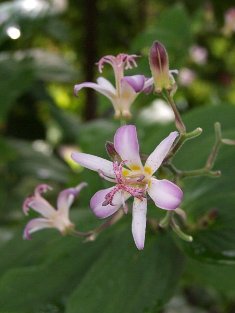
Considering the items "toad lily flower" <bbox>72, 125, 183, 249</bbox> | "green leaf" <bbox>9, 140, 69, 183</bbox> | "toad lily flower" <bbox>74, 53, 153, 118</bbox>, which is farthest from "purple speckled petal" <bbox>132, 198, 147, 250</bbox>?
"green leaf" <bbox>9, 140, 69, 183</bbox>

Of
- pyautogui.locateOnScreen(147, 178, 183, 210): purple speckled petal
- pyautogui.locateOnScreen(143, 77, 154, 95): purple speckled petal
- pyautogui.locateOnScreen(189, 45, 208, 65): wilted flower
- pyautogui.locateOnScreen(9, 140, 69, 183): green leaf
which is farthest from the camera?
pyautogui.locateOnScreen(189, 45, 208, 65): wilted flower

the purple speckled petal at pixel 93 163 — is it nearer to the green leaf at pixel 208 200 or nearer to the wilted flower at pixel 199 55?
the green leaf at pixel 208 200

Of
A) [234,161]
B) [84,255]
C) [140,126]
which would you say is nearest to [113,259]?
[84,255]

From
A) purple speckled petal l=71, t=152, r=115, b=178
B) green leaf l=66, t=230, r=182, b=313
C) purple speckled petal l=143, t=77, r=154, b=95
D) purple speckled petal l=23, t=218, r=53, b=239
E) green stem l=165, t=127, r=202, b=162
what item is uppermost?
purple speckled petal l=143, t=77, r=154, b=95

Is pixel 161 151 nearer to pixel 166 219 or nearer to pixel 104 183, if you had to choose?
pixel 166 219

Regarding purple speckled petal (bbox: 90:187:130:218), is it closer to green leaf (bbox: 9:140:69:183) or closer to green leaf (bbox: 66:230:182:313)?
green leaf (bbox: 66:230:182:313)

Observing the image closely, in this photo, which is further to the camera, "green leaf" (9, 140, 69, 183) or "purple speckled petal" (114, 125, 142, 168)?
"green leaf" (9, 140, 69, 183)

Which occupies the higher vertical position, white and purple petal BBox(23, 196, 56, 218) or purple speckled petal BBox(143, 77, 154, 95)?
purple speckled petal BBox(143, 77, 154, 95)
